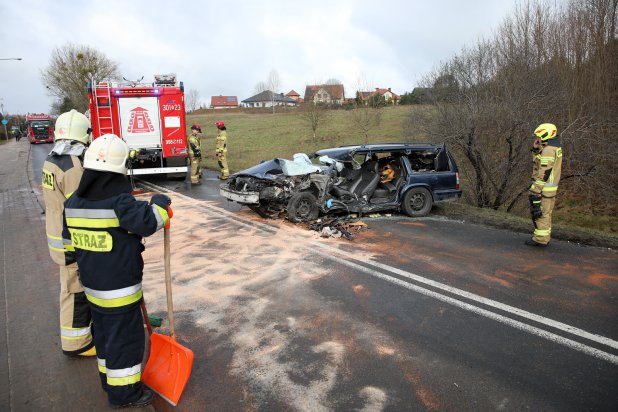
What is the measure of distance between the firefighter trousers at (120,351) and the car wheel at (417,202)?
21.9 feet

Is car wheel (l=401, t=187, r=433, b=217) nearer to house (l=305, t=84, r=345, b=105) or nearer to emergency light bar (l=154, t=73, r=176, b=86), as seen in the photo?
emergency light bar (l=154, t=73, r=176, b=86)

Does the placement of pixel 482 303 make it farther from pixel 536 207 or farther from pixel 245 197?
pixel 245 197

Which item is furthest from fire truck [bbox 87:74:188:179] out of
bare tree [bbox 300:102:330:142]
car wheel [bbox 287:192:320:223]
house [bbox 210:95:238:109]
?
house [bbox 210:95:238:109]

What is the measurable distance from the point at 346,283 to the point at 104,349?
9.53 feet

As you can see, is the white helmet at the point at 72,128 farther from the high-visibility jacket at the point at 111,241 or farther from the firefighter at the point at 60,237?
the high-visibility jacket at the point at 111,241

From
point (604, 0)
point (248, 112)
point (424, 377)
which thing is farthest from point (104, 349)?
point (248, 112)

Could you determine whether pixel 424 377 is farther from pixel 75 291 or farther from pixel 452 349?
pixel 75 291

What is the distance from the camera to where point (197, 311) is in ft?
14.6

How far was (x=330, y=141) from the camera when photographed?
30.1m

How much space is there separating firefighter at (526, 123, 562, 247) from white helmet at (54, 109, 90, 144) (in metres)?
6.17

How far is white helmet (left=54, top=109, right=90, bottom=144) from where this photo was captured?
3723mm

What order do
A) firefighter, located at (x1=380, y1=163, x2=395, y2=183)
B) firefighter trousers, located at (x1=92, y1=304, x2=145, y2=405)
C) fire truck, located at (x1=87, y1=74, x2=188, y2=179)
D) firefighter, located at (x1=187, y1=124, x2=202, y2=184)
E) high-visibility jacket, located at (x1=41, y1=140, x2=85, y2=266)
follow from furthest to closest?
firefighter, located at (x1=187, y1=124, x2=202, y2=184)
fire truck, located at (x1=87, y1=74, x2=188, y2=179)
firefighter, located at (x1=380, y1=163, x2=395, y2=183)
high-visibility jacket, located at (x1=41, y1=140, x2=85, y2=266)
firefighter trousers, located at (x1=92, y1=304, x2=145, y2=405)

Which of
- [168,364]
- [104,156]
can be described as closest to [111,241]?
[104,156]

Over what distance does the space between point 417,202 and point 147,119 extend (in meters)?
9.02
